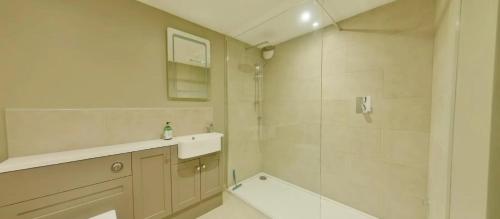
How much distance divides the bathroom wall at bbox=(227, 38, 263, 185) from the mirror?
0.36 m

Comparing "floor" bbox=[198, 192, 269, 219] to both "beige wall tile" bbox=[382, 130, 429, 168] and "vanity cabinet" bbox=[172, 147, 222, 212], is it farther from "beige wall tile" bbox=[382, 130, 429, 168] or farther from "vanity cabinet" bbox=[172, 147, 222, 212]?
"beige wall tile" bbox=[382, 130, 429, 168]

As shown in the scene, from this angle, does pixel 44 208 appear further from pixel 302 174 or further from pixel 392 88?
pixel 392 88

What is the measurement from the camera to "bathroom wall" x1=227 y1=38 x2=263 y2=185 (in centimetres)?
226

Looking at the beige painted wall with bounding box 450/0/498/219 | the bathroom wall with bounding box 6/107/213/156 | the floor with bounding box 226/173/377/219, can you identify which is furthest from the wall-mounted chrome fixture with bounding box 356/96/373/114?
the bathroom wall with bounding box 6/107/213/156

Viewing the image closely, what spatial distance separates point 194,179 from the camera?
1616 millimetres

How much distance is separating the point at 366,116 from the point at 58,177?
2492 mm

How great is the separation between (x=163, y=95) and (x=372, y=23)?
224 cm

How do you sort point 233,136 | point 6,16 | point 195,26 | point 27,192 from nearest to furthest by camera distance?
point 27,192
point 6,16
point 195,26
point 233,136

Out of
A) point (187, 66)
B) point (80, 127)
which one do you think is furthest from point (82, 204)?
point (187, 66)

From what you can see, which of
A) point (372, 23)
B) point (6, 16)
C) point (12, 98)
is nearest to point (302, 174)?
point (372, 23)

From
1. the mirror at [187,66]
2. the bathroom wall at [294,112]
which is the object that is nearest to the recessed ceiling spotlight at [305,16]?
the bathroom wall at [294,112]

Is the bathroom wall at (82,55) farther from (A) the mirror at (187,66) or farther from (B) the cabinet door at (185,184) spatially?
(B) the cabinet door at (185,184)

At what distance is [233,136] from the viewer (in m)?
2.31

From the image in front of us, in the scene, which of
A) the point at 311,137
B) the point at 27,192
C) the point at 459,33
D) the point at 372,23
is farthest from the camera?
the point at 311,137
